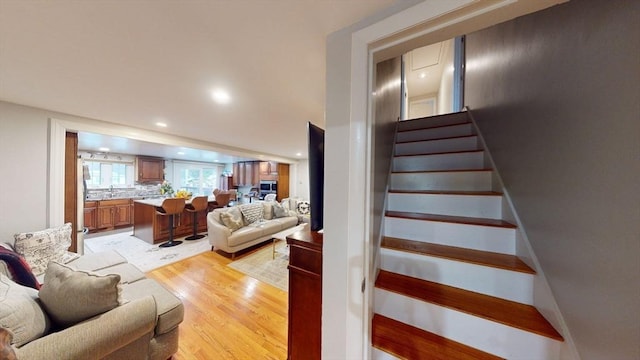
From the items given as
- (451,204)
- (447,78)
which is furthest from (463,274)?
(447,78)

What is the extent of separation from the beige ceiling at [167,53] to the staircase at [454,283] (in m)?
1.33

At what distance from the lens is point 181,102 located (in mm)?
1990

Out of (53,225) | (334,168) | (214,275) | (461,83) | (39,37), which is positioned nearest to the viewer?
(334,168)

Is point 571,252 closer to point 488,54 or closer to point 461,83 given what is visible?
point 488,54

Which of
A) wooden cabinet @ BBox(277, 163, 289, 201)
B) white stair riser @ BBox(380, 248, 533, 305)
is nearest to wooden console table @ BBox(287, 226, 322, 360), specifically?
white stair riser @ BBox(380, 248, 533, 305)

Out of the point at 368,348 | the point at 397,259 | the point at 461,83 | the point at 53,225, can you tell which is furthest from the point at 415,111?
the point at 53,225

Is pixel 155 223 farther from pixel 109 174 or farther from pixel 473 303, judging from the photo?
pixel 473 303

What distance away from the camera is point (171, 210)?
12.3 feet

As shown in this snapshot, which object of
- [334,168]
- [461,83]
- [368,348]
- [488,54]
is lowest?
[368,348]

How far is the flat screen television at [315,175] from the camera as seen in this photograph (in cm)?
119

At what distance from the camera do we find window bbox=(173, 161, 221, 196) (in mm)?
7148

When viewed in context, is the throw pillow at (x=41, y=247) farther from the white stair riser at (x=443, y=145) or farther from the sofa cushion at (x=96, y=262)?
the white stair riser at (x=443, y=145)

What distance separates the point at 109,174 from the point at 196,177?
249 centimetres

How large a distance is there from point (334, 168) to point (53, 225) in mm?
3405
